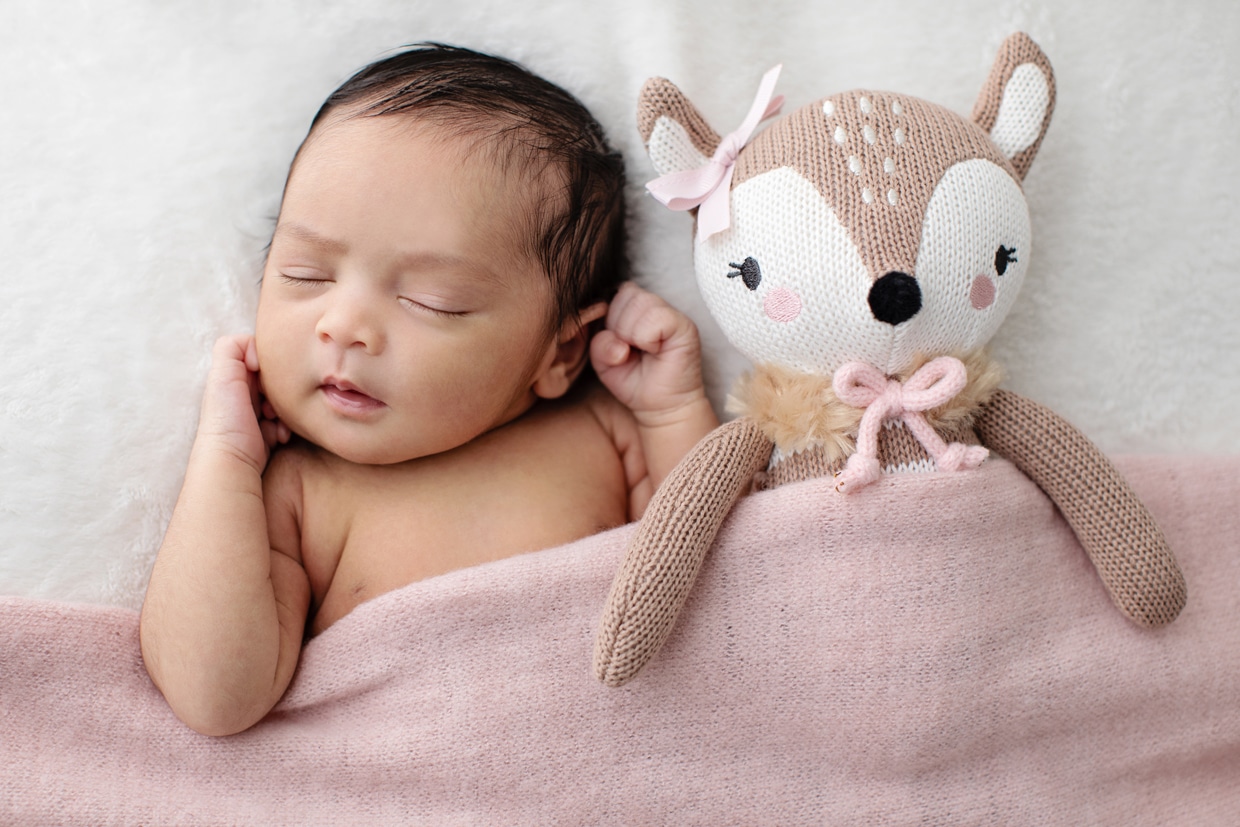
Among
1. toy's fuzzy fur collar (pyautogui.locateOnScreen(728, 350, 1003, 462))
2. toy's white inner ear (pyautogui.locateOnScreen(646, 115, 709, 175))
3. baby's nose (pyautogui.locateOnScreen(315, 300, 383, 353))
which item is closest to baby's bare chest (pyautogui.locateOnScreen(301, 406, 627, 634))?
baby's nose (pyautogui.locateOnScreen(315, 300, 383, 353))

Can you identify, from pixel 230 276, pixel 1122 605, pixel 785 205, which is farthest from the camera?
pixel 230 276

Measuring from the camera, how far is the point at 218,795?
3.84ft

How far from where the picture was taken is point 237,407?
1.25 meters

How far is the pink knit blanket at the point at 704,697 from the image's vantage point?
112 cm

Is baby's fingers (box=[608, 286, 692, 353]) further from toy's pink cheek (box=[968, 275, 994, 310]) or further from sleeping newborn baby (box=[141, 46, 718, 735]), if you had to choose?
toy's pink cheek (box=[968, 275, 994, 310])

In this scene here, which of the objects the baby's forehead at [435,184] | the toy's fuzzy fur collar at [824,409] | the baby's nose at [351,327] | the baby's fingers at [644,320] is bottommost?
the baby's fingers at [644,320]

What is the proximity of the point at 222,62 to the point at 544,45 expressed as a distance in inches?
17.4

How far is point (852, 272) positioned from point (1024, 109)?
0.34m

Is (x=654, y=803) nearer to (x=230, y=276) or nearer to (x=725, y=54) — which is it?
(x=230, y=276)

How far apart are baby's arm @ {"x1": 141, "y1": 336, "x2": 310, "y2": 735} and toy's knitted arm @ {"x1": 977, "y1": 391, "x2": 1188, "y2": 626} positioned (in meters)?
0.88

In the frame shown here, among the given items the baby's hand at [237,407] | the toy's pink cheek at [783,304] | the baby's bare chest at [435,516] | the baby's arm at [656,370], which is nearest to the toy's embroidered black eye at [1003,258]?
the toy's pink cheek at [783,304]

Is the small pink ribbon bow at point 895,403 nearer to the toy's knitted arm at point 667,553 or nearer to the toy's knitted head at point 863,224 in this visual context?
the toy's knitted head at point 863,224

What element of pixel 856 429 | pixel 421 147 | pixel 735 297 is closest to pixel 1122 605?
pixel 856 429

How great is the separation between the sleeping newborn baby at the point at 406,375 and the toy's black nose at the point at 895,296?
1.31ft
